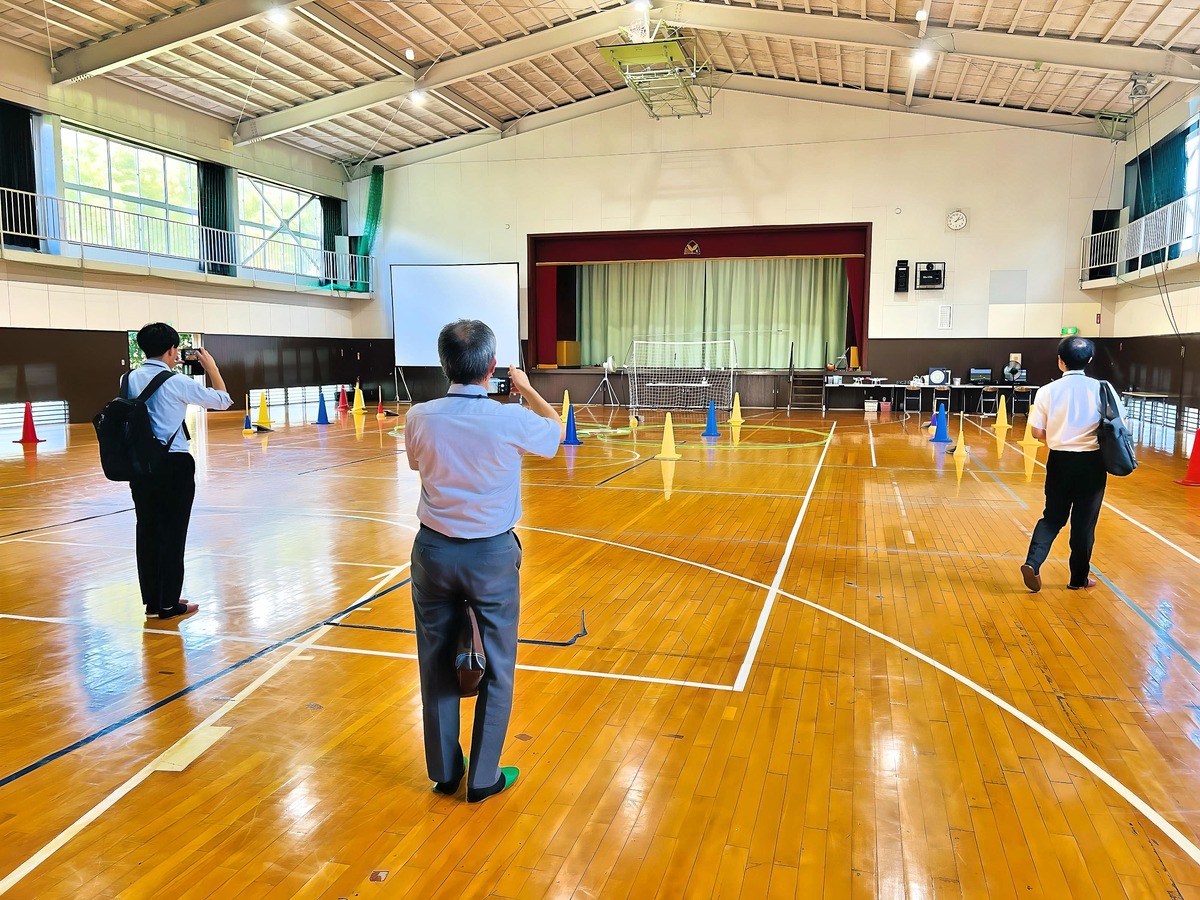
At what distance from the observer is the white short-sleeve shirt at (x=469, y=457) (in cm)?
278

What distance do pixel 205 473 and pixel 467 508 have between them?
903cm

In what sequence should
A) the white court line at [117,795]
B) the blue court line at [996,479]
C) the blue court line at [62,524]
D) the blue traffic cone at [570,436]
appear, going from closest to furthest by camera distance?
the white court line at [117,795] < the blue court line at [62,524] < the blue court line at [996,479] < the blue traffic cone at [570,436]

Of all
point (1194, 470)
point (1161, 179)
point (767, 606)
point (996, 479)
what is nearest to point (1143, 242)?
point (1161, 179)

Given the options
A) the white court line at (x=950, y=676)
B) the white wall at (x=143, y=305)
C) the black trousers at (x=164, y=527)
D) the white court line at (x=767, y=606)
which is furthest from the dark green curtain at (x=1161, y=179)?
the white wall at (x=143, y=305)

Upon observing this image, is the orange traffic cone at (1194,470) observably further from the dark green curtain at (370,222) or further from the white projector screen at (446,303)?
the dark green curtain at (370,222)

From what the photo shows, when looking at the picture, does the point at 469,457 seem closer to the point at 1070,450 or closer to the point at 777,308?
the point at 1070,450

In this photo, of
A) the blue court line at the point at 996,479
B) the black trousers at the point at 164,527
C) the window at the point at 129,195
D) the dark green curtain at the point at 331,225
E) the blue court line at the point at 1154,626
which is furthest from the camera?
the dark green curtain at the point at 331,225

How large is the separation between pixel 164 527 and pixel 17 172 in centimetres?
1536

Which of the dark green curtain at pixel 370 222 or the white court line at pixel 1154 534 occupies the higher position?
the dark green curtain at pixel 370 222

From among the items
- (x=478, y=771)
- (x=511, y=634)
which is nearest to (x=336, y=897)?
(x=478, y=771)

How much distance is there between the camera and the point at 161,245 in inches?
773

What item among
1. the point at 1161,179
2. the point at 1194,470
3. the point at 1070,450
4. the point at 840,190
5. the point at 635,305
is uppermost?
the point at 840,190

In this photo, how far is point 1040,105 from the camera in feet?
65.3

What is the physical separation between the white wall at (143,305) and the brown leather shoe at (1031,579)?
17907 millimetres
